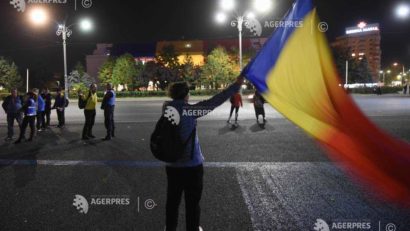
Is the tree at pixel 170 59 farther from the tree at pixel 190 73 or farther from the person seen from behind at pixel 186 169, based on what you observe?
the person seen from behind at pixel 186 169

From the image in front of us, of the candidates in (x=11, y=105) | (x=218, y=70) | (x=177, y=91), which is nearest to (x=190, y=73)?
(x=218, y=70)

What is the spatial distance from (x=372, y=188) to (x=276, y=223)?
2.46 meters

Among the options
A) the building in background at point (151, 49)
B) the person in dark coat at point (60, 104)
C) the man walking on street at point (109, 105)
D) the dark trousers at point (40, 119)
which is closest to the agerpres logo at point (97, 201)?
the man walking on street at point (109, 105)

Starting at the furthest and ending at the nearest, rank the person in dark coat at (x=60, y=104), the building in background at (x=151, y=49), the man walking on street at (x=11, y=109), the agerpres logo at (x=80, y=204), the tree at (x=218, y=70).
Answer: the building in background at (x=151, y=49)
the tree at (x=218, y=70)
the person in dark coat at (x=60, y=104)
the man walking on street at (x=11, y=109)
the agerpres logo at (x=80, y=204)

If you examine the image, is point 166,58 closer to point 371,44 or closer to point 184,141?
point 184,141

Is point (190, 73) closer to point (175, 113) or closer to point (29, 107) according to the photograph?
point (29, 107)

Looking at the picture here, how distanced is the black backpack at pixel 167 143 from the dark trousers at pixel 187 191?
7.1 inches

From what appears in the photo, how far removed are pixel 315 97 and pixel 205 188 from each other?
2.86 meters

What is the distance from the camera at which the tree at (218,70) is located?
176ft

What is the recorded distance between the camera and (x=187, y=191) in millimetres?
4168

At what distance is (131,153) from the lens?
1028cm

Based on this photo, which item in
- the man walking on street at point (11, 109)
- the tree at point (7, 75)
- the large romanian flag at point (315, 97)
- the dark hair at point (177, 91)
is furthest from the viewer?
the tree at point (7, 75)

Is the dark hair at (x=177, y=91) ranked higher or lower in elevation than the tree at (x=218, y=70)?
lower

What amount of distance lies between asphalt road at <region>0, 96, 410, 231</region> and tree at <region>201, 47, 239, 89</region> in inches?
1657
